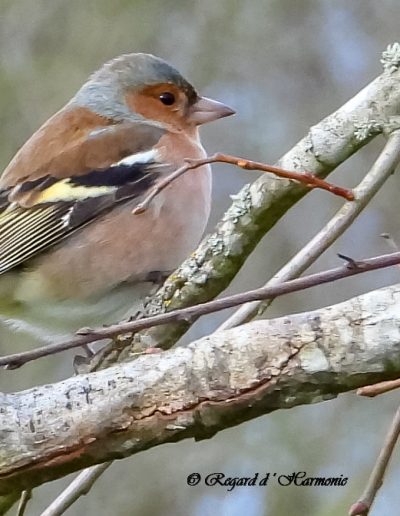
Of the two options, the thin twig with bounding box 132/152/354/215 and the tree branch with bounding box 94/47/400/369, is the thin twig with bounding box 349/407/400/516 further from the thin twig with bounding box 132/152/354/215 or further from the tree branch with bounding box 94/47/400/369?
the tree branch with bounding box 94/47/400/369

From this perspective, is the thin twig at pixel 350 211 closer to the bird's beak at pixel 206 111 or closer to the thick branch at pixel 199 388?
the thick branch at pixel 199 388

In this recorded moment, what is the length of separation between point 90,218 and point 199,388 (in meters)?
1.57

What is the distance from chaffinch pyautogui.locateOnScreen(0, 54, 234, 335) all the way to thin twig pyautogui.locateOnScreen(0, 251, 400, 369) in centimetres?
145

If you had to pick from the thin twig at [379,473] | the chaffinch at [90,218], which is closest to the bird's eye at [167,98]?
the chaffinch at [90,218]

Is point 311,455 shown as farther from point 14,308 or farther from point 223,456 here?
point 14,308

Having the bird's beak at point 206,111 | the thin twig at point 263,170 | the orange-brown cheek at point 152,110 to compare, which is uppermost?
the thin twig at point 263,170

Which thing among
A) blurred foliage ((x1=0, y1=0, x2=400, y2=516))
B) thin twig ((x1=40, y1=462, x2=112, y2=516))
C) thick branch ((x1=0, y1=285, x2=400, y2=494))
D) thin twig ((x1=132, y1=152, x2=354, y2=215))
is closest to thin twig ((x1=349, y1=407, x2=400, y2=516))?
thick branch ((x1=0, y1=285, x2=400, y2=494))

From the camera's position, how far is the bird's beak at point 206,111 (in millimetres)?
3426

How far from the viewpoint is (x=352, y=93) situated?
5.38m

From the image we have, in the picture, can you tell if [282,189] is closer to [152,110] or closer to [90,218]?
[90,218]

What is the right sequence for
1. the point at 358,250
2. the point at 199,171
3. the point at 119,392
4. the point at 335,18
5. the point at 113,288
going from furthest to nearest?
the point at 335,18
the point at 358,250
the point at 199,171
the point at 113,288
the point at 119,392

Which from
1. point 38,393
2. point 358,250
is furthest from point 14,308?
point 358,250

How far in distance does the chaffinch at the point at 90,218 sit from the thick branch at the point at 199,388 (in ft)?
4.40

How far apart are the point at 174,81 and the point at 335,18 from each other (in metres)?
2.36
